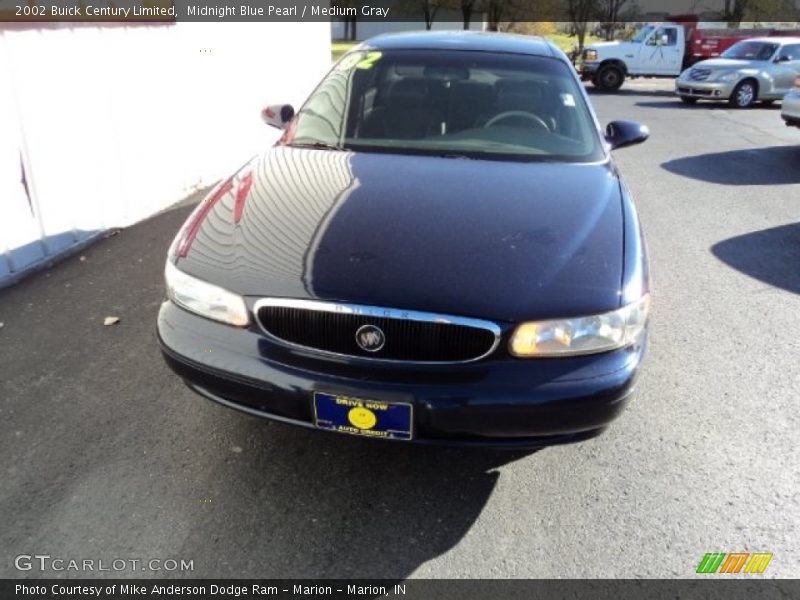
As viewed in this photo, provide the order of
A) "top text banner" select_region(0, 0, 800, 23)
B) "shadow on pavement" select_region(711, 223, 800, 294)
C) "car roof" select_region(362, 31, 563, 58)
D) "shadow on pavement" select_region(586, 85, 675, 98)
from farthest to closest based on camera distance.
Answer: "top text banner" select_region(0, 0, 800, 23) → "shadow on pavement" select_region(586, 85, 675, 98) → "shadow on pavement" select_region(711, 223, 800, 294) → "car roof" select_region(362, 31, 563, 58)

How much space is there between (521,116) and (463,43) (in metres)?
0.76

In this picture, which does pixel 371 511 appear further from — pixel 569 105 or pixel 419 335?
pixel 569 105

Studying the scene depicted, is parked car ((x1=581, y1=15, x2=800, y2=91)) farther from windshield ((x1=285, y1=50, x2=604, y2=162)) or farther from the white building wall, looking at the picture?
windshield ((x1=285, y1=50, x2=604, y2=162))

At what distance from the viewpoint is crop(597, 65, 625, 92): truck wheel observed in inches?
715

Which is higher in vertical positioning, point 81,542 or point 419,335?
point 419,335

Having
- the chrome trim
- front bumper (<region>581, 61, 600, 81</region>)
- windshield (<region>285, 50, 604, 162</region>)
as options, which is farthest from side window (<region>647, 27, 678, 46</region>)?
the chrome trim

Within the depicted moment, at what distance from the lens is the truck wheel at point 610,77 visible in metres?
18.2

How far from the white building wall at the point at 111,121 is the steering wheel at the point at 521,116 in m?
3.19

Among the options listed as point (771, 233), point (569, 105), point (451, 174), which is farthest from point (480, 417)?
point (771, 233)

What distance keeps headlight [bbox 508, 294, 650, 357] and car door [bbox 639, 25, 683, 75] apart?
61.5 feet

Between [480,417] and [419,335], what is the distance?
1.11ft

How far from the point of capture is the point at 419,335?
209cm

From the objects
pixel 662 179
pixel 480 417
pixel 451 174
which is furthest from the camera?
pixel 662 179

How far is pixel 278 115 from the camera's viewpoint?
418 cm
